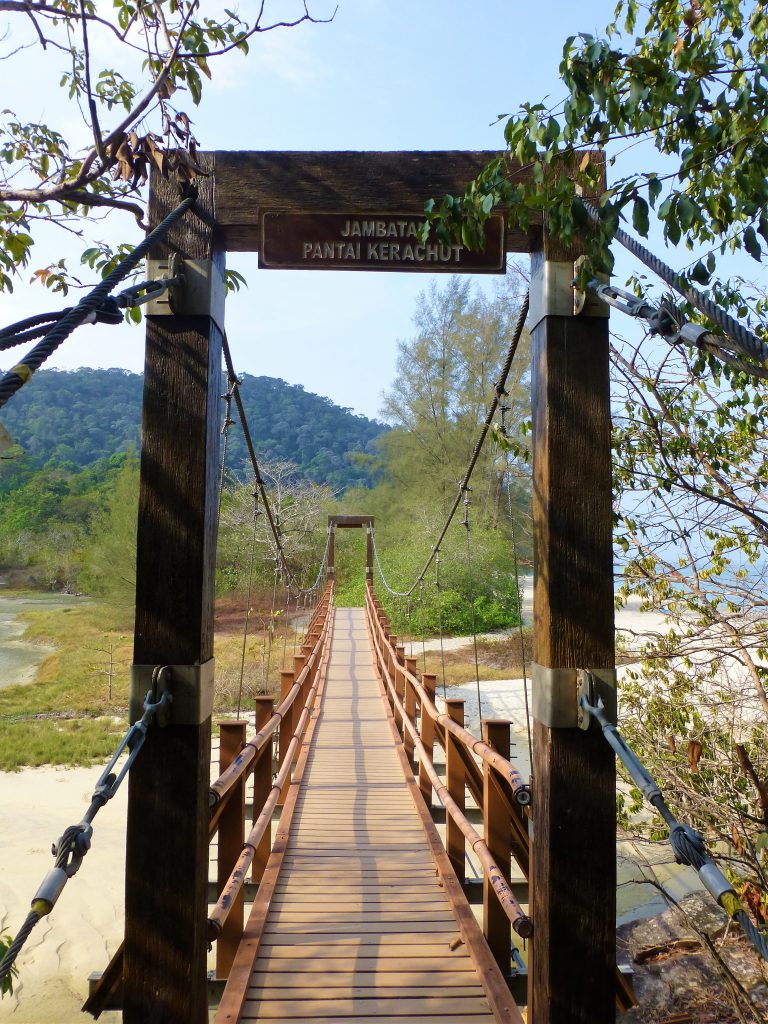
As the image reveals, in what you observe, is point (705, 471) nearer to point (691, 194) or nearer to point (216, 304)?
point (691, 194)

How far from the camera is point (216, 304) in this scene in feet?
5.36

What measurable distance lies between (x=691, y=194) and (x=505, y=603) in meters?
17.4

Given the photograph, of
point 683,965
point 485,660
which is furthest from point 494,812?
point 485,660

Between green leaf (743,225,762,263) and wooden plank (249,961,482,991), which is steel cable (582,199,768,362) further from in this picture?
wooden plank (249,961,482,991)

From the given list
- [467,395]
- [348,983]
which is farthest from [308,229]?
[467,395]

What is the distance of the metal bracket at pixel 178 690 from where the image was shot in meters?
1.49

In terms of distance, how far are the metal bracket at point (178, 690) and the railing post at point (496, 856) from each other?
1.15 meters

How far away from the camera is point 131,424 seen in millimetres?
56750

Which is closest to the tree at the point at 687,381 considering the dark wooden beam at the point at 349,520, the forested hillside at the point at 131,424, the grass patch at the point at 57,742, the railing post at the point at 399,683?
the railing post at the point at 399,683

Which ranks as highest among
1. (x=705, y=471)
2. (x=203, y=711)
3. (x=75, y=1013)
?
(x=705, y=471)

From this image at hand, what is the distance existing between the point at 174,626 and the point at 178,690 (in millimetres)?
125

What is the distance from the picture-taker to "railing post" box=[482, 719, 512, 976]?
2.27m

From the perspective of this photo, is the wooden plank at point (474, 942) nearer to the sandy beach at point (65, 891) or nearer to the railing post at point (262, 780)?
the railing post at point (262, 780)

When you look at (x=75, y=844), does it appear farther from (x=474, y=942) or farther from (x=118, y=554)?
(x=118, y=554)
